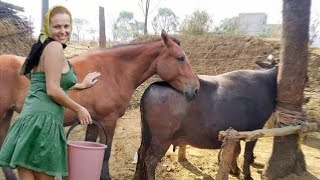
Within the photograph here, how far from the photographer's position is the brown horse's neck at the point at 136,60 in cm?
464

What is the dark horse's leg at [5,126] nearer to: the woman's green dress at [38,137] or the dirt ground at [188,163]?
the dirt ground at [188,163]

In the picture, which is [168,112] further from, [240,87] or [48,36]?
[48,36]

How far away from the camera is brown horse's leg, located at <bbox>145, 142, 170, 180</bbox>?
13.4ft

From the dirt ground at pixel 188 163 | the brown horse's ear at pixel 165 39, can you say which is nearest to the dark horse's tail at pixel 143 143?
the dirt ground at pixel 188 163

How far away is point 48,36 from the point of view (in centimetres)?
224

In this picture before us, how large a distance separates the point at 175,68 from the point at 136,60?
0.64 m

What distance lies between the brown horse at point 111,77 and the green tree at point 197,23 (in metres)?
10.5

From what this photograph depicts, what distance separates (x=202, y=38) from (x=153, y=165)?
28.6 feet

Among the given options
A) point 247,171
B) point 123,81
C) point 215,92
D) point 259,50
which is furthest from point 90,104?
point 259,50

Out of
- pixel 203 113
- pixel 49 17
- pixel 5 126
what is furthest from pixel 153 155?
pixel 49 17

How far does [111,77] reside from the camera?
14.9 ft

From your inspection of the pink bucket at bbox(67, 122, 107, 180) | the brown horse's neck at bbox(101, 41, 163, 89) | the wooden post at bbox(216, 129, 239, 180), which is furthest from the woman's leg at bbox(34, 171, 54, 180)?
the brown horse's neck at bbox(101, 41, 163, 89)

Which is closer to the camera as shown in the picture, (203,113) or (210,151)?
(203,113)

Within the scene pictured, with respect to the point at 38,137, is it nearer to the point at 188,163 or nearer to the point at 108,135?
the point at 108,135
